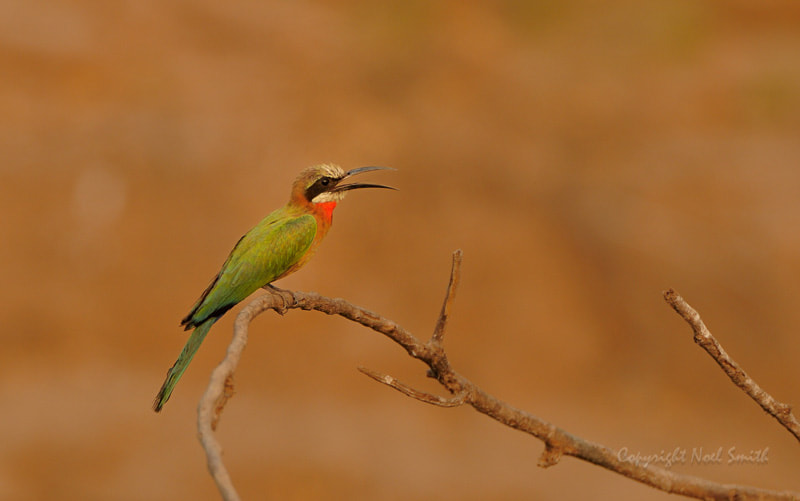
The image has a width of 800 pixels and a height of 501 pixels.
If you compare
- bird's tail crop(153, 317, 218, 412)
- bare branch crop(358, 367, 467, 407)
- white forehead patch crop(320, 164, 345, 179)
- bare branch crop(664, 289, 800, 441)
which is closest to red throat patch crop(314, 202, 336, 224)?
white forehead patch crop(320, 164, 345, 179)

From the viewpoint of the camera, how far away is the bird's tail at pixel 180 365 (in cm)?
288

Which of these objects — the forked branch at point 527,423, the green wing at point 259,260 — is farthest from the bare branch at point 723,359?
the green wing at point 259,260

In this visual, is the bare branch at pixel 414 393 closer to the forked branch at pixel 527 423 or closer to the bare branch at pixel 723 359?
the forked branch at pixel 527 423

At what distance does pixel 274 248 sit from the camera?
3777 millimetres

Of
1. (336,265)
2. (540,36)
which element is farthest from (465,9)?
(336,265)

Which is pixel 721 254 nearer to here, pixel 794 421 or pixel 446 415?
pixel 446 415

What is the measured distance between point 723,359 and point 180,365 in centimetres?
183

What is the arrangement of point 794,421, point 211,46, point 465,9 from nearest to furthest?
point 794,421, point 211,46, point 465,9

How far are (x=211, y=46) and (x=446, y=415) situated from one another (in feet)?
18.5

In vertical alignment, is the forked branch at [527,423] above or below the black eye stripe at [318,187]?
below

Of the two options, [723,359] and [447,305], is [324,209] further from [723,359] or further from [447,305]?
[723,359]

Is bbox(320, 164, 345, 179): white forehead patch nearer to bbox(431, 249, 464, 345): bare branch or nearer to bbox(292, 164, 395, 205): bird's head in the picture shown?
bbox(292, 164, 395, 205): bird's head

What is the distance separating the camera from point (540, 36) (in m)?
12.2

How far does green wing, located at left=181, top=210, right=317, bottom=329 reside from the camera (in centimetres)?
358
